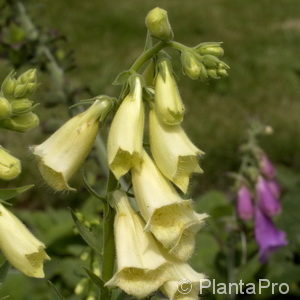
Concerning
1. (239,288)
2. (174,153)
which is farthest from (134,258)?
(239,288)

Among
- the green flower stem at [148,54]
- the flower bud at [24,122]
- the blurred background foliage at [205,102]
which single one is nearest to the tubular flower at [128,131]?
the green flower stem at [148,54]

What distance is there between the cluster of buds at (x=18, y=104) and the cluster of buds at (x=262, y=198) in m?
1.58

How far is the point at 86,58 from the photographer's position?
6566 millimetres

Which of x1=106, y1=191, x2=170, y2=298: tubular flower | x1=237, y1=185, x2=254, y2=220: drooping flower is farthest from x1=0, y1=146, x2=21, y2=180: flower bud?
x1=237, y1=185, x2=254, y2=220: drooping flower

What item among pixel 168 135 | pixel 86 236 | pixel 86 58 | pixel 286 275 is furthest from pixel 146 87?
pixel 86 58

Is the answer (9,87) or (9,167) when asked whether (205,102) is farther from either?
(9,167)

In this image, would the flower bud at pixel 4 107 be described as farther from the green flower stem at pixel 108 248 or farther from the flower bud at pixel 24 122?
the green flower stem at pixel 108 248

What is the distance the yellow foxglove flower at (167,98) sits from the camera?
126 cm

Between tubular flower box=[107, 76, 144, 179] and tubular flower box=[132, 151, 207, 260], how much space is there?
31mm

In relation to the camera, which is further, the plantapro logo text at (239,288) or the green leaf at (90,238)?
the plantapro logo text at (239,288)

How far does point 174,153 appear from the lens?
4.16 feet

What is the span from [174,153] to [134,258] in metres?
0.17

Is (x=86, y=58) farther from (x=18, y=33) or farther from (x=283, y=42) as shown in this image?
(x=18, y=33)

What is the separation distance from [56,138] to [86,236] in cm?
16
